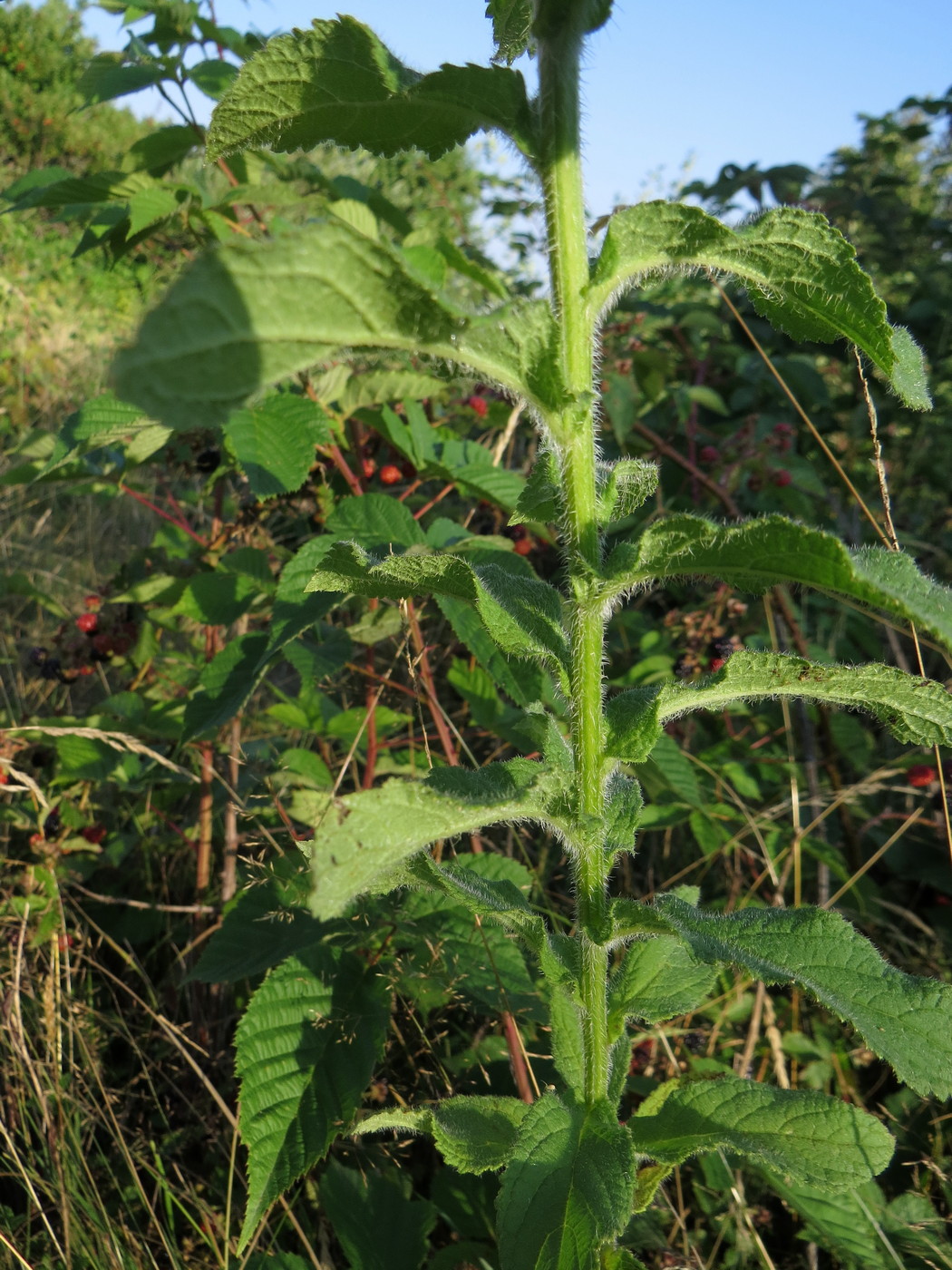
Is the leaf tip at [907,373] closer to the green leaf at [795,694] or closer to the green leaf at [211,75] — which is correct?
the green leaf at [795,694]

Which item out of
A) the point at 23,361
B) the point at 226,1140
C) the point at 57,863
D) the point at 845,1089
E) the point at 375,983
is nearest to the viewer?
the point at 375,983

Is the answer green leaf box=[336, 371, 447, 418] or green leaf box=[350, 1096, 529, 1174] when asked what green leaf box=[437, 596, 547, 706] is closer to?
green leaf box=[350, 1096, 529, 1174]

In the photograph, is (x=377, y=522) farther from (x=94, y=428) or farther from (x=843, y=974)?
(x=843, y=974)

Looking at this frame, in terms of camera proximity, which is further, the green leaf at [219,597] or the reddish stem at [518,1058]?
the green leaf at [219,597]

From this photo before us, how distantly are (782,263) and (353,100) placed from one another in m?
0.41

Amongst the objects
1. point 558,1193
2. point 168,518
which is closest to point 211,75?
point 168,518

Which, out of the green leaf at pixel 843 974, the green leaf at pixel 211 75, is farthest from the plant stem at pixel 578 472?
the green leaf at pixel 211 75

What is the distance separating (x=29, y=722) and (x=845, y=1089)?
2.02 meters

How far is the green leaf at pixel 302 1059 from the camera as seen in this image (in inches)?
50.6

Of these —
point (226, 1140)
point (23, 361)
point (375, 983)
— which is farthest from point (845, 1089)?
point (23, 361)

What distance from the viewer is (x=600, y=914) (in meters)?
1.00

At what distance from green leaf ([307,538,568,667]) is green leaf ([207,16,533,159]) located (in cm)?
38

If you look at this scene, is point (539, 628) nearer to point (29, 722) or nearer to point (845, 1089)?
point (845, 1089)

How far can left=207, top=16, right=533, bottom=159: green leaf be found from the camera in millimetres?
801
